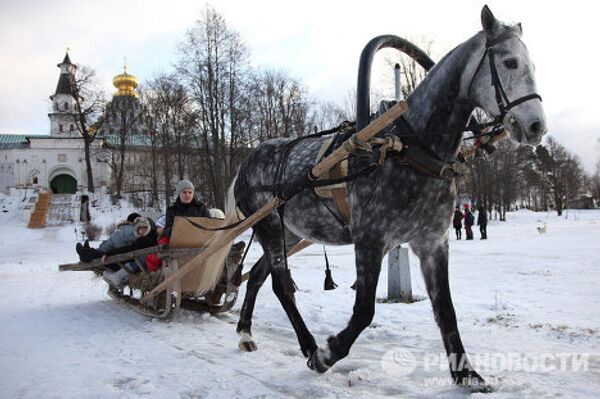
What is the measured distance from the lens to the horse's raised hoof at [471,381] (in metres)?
3.60

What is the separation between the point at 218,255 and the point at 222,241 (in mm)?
768

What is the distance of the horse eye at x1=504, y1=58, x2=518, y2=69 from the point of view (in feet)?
10.6

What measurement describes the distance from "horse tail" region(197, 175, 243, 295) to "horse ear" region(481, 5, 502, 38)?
337cm

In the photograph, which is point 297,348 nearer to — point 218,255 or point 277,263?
point 277,263

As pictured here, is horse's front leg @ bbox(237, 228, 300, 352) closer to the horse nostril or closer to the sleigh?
the sleigh

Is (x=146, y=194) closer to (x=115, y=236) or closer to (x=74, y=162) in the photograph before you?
(x=74, y=162)

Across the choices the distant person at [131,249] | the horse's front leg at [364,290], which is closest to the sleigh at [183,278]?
the distant person at [131,249]

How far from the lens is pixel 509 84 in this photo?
3.23m

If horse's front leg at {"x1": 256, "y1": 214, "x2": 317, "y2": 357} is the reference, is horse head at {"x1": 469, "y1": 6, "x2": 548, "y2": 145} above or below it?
above

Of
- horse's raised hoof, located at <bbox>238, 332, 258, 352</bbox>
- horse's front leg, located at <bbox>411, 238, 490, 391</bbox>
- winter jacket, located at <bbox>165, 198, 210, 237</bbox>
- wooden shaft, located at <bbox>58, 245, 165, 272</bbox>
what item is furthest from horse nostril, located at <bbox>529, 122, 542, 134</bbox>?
winter jacket, located at <bbox>165, 198, 210, 237</bbox>

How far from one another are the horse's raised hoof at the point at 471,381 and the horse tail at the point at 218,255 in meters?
2.87

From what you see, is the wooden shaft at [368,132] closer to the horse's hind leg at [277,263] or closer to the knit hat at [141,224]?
the horse's hind leg at [277,263]

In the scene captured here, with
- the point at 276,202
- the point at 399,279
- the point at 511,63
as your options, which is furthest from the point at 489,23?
the point at 399,279

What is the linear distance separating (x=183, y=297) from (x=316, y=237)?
289 cm
